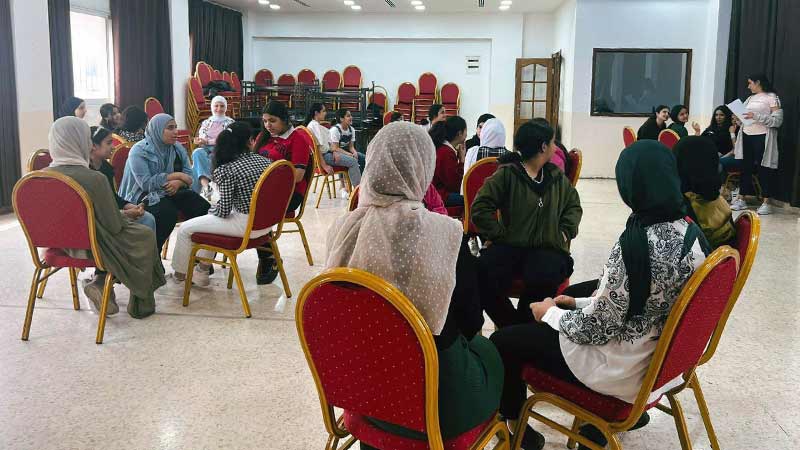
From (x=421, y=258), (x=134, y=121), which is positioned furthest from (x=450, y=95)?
(x=421, y=258)

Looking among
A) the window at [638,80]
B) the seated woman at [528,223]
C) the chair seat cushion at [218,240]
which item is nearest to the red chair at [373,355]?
the seated woman at [528,223]

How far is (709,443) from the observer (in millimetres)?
2396

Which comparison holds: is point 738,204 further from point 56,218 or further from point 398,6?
point 398,6

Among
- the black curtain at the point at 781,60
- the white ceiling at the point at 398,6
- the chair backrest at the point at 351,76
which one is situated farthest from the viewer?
the chair backrest at the point at 351,76

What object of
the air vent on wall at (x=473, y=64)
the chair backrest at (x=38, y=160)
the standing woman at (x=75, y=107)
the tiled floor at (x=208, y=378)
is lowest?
the tiled floor at (x=208, y=378)

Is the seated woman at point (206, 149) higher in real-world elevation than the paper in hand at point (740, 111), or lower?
lower

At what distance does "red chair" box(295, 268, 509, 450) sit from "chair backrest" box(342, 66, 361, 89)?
13.2m

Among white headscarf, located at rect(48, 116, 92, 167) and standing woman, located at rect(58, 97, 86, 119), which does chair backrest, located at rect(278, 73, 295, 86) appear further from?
white headscarf, located at rect(48, 116, 92, 167)

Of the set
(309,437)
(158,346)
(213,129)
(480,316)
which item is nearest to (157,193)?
(158,346)

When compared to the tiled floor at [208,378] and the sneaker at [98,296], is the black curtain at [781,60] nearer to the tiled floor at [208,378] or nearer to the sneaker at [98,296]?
the tiled floor at [208,378]

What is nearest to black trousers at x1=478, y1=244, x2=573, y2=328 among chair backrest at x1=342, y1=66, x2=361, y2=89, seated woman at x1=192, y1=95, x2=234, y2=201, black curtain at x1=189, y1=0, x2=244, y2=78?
seated woman at x1=192, y1=95, x2=234, y2=201

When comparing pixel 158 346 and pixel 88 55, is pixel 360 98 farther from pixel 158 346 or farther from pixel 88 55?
pixel 158 346

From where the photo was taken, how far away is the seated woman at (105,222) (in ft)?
10.8

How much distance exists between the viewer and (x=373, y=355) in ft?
4.96
